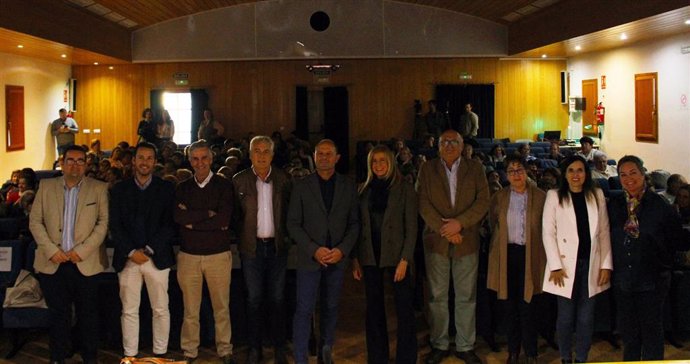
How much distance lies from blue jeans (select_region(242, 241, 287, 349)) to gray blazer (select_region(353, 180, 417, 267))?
0.65 meters

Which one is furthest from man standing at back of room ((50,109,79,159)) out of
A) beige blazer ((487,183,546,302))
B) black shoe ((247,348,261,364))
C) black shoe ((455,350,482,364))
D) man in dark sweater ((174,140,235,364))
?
beige blazer ((487,183,546,302))

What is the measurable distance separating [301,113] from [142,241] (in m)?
13.0

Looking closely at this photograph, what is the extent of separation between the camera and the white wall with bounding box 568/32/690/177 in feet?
39.0

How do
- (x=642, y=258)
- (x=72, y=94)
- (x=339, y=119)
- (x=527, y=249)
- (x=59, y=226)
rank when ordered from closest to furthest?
(x=642, y=258) < (x=527, y=249) < (x=59, y=226) < (x=72, y=94) < (x=339, y=119)

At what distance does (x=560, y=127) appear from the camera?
17.7m

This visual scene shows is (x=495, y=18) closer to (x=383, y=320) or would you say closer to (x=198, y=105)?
(x=198, y=105)

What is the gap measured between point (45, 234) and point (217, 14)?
485 inches

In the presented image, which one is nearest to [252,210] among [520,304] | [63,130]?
[520,304]

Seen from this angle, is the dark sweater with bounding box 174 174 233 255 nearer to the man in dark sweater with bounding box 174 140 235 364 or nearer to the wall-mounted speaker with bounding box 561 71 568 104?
the man in dark sweater with bounding box 174 140 235 364

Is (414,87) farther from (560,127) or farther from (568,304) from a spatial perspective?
(568,304)

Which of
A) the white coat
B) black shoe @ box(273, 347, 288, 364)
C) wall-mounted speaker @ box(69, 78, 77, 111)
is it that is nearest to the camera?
the white coat

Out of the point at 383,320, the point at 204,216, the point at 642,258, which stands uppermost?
the point at 204,216

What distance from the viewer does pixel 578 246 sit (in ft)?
13.9

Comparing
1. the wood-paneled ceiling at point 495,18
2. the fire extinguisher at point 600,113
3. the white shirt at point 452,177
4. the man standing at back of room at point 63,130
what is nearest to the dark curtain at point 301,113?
the wood-paneled ceiling at point 495,18
